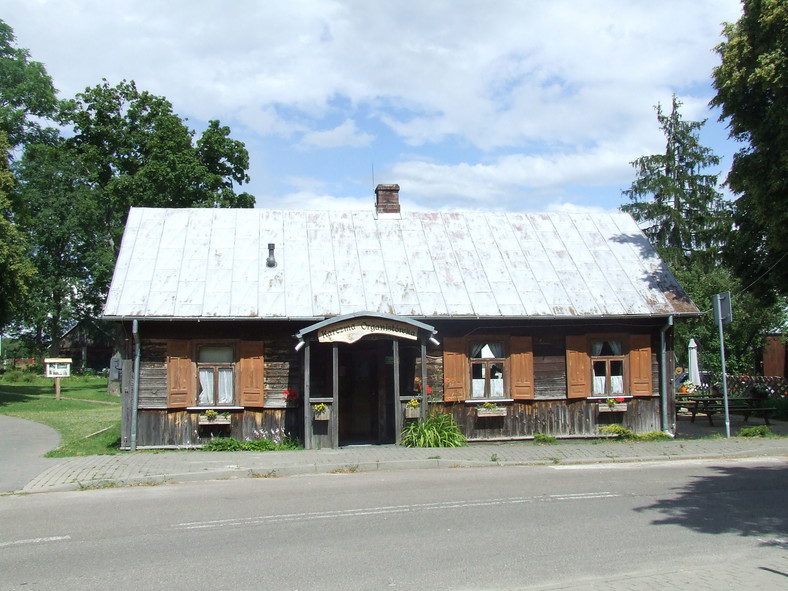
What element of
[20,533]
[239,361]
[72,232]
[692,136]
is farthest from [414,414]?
[72,232]

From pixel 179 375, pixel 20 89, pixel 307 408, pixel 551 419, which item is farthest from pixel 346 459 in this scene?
pixel 20 89

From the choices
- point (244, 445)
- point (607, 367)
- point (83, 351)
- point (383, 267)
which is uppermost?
point (83, 351)

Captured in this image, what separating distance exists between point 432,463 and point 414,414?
2261mm

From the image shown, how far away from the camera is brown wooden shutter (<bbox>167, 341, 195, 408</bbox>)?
1559cm

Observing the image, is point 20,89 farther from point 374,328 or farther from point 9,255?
point 374,328

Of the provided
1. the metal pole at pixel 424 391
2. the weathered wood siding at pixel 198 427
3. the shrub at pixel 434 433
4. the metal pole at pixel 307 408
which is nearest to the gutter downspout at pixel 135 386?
the weathered wood siding at pixel 198 427

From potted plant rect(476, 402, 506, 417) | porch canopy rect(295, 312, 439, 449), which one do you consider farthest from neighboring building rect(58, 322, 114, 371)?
potted plant rect(476, 402, 506, 417)

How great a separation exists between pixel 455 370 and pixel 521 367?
5.16 feet

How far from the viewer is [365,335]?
49.4 ft

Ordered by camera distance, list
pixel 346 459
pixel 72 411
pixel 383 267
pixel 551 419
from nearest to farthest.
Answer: pixel 346 459 → pixel 551 419 → pixel 383 267 → pixel 72 411

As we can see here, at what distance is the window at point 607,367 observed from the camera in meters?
17.4

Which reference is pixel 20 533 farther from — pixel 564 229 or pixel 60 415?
pixel 60 415

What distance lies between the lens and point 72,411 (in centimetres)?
2772

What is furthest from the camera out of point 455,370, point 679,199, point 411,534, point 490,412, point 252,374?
point 679,199
